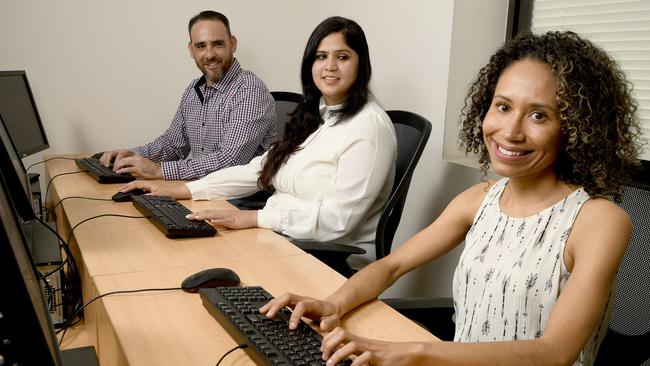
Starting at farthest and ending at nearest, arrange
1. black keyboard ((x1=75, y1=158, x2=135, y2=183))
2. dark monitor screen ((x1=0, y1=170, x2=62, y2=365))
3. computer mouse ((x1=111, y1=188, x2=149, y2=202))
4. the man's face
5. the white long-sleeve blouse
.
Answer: the man's face
black keyboard ((x1=75, y1=158, x2=135, y2=183))
computer mouse ((x1=111, y1=188, x2=149, y2=202))
the white long-sleeve blouse
dark monitor screen ((x1=0, y1=170, x2=62, y2=365))

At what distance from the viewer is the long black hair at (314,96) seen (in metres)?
2.03

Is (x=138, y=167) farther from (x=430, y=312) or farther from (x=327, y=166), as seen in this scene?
(x=430, y=312)

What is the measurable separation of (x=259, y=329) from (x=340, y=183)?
0.94 m

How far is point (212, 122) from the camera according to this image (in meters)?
2.75

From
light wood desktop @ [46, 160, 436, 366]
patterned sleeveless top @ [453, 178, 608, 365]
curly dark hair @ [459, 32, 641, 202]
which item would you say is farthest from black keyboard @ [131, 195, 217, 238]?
curly dark hair @ [459, 32, 641, 202]

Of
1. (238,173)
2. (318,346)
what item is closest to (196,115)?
(238,173)

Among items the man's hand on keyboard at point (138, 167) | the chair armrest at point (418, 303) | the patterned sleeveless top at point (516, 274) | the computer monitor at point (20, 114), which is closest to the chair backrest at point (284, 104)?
the man's hand on keyboard at point (138, 167)

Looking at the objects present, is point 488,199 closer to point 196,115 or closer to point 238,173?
point 238,173

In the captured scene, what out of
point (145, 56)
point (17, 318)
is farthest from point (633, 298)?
point (145, 56)

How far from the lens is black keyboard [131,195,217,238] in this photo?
1604 mm

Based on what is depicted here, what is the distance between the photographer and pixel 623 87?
44.3 inches

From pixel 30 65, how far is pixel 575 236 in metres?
2.90

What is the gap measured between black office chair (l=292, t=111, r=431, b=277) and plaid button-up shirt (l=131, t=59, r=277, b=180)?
72 cm

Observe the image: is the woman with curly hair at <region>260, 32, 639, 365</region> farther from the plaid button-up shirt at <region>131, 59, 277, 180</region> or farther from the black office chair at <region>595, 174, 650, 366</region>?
the plaid button-up shirt at <region>131, 59, 277, 180</region>
